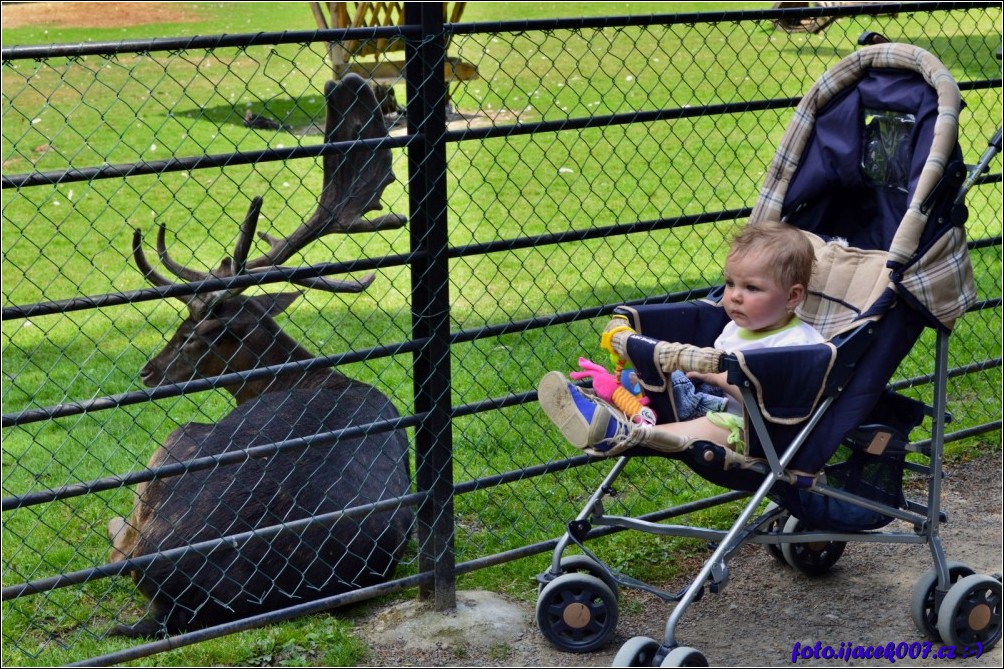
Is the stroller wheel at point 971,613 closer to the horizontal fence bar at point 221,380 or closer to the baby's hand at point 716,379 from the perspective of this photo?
the baby's hand at point 716,379

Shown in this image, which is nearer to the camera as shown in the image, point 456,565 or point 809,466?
point 809,466

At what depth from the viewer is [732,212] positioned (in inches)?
183

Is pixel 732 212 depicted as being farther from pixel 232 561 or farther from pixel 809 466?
pixel 232 561

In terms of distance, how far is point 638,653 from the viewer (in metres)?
3.54

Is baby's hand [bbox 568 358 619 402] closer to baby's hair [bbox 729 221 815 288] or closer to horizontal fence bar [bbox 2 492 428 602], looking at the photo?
baby's hair [bbox 729 221 815 288]

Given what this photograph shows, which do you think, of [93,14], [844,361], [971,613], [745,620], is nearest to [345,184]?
[844,361]

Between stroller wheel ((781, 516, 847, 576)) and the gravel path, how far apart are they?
0.04 meters

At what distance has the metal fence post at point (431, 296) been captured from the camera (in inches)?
147

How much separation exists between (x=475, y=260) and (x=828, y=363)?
18.2 feet

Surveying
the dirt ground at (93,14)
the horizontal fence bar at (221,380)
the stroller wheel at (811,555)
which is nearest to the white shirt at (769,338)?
the horizontal fence bar at (221,380)

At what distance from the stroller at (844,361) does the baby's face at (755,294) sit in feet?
0.69

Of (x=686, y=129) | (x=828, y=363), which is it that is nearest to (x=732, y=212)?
(x=828, y=363)

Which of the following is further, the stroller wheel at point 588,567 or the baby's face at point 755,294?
the stroller wheel at point 588,567

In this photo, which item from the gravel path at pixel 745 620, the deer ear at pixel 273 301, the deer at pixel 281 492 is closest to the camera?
the gravel path at pixel 745 620
